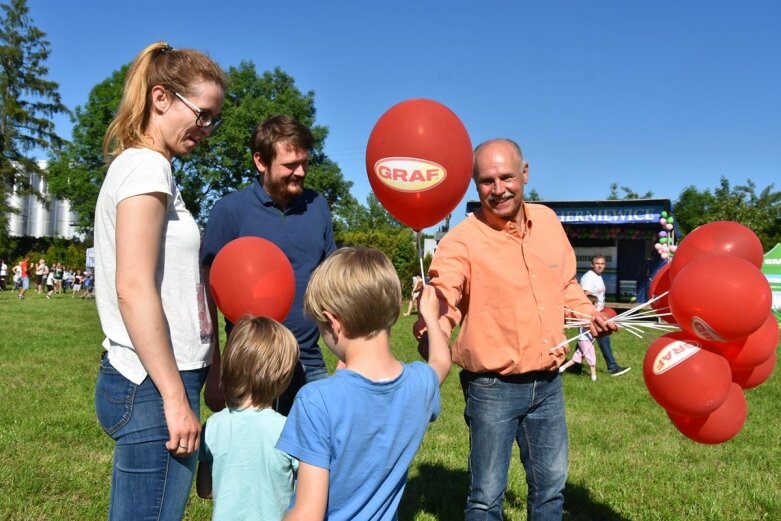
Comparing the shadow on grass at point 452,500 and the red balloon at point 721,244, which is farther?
the shadow on grass at point 452,500

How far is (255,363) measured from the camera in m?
2.18

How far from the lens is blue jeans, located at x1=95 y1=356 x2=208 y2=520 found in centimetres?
178

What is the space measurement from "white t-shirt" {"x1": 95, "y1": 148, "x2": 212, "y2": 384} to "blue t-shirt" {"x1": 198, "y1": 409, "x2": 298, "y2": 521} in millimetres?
318

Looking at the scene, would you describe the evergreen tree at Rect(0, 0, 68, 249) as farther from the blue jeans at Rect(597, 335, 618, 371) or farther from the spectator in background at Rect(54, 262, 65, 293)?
the blue jeans at Rect(597, 335, 618, 371)

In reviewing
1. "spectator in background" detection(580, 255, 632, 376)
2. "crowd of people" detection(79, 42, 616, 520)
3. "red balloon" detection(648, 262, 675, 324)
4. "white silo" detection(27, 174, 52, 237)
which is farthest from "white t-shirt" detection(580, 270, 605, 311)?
"white silo" detection(27, 174, 52, 237)

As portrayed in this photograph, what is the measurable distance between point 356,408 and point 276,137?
1714mm

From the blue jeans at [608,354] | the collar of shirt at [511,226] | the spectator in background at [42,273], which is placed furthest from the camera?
the spectator in background at [42,273]

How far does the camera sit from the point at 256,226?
312 cm

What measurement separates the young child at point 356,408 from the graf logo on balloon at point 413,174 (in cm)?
85

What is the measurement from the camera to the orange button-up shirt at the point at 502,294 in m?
2.79

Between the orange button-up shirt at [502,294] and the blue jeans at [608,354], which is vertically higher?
the orange button-up shirt at [502,294]

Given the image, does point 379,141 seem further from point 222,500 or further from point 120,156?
point 222,500

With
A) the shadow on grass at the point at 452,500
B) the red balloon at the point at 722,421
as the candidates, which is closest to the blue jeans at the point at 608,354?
the shadow on grass at the point at 452,500

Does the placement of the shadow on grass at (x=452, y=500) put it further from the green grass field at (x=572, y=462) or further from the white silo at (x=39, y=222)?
the white silo at (x=39, y=222)
